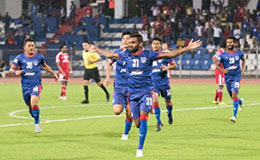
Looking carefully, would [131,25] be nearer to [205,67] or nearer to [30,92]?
[205,67]

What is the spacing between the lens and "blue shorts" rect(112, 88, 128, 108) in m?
14.6

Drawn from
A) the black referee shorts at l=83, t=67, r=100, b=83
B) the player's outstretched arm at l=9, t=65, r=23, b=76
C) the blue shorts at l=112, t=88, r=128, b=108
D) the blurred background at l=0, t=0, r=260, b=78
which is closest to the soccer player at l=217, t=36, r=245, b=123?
the blue shorts at l=112, t=88, r=128, b=108

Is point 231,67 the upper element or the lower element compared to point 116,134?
upper

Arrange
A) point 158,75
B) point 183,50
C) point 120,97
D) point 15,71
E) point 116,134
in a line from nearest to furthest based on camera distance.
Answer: point 183,50 → point 120,97 → point 116,134 → point 15,71 → point 158,75

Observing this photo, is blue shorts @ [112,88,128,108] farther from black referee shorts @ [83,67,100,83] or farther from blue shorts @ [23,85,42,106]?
black referee shorts @ [83,67,100,83]

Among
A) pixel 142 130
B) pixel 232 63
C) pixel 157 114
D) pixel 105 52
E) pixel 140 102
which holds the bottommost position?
pixel 157 114

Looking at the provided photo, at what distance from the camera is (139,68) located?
12.1 m

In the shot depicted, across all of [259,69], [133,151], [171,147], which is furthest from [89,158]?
[259,69]

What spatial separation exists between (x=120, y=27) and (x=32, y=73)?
115 feet

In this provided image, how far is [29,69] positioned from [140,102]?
4.35m

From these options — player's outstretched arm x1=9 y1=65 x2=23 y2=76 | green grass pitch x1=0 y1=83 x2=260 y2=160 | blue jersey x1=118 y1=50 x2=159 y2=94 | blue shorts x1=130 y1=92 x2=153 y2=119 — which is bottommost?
green grass pitch x1=0 y1=83 x2=260 y2=160

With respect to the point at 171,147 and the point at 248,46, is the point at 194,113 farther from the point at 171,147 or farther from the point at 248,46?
the point at 248,46

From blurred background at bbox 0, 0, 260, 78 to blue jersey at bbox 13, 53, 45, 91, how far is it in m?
24.1

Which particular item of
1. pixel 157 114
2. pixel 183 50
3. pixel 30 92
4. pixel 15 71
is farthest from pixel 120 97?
pixel 183 50
